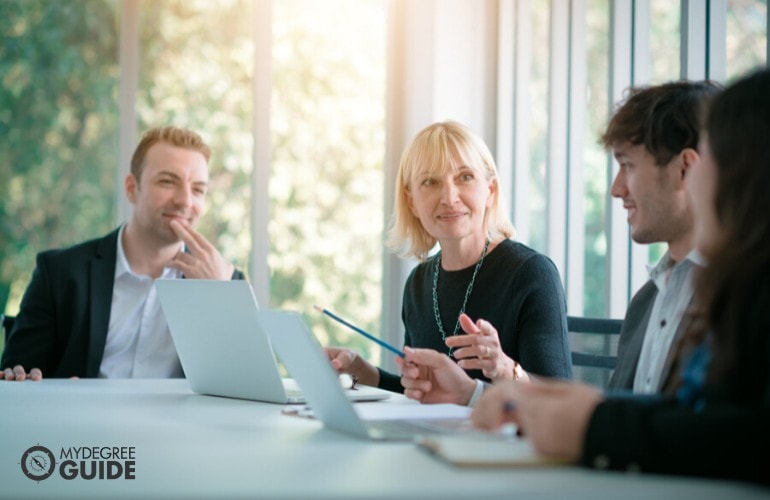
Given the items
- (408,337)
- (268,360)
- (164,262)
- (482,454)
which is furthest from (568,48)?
(482,454)

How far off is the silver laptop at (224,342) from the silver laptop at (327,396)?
0.21 meters

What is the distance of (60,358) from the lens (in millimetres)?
2818

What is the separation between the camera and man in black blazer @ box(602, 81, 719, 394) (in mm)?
1715

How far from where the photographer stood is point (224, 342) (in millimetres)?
1956

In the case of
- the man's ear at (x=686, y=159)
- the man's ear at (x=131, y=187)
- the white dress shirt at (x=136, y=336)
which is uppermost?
the man's ear at (x=686, y=159)

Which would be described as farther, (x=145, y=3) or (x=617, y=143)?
(x=145, y=3)

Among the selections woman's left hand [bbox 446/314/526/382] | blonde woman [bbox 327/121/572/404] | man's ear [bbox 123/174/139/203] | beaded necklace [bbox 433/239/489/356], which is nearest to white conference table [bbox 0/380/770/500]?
woman's left hand [bbox 446/314/526/382]

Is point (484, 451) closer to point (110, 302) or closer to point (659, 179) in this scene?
point (659, 179)

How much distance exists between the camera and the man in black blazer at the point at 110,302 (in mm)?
2756

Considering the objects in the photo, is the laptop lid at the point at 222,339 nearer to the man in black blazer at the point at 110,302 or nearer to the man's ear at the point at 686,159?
the man in black blazer at the point at 110,302

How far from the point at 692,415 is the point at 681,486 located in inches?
3.5

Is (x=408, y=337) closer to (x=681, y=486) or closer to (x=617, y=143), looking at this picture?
(x=617, y=143)

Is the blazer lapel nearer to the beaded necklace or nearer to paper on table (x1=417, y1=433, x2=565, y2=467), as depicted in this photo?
the beaded necklace

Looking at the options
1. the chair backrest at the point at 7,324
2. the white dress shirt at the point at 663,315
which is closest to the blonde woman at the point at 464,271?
the white dress shirt at the point at 663,315
